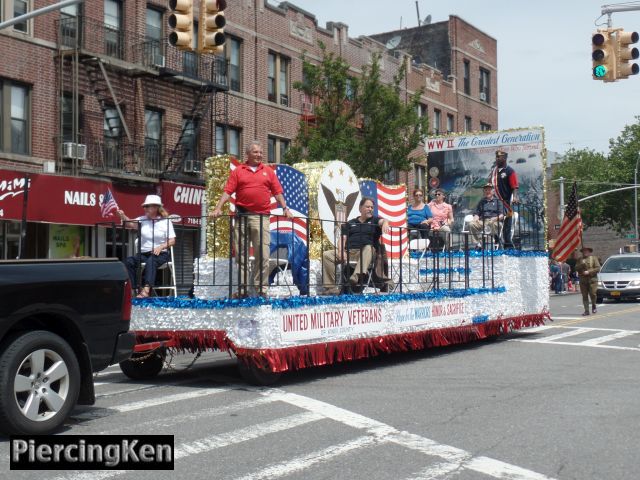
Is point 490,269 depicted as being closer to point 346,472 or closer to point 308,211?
point 308,211

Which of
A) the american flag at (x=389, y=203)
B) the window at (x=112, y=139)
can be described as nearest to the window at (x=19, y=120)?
the window at (x=112, y=139)

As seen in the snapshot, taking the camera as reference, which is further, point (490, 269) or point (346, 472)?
point (490, 269)

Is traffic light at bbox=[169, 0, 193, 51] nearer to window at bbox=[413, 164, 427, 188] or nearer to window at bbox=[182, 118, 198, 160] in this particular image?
window at bbox=[182, 118, 198, 160]

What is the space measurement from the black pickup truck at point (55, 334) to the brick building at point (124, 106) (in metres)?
9.98

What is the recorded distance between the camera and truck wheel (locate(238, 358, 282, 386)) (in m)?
8.84

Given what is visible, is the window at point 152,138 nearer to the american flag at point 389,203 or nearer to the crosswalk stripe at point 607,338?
the american flag at point 389,203

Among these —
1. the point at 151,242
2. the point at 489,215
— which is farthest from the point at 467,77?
the point at 151,242

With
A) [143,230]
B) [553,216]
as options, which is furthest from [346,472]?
[553,216]

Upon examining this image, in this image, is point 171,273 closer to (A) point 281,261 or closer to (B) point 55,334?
(A) point 281,261

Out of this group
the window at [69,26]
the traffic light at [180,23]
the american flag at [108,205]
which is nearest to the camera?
the traffic light at [180,23]

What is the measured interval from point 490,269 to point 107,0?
52.4 ft

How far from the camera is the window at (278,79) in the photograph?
30969mm

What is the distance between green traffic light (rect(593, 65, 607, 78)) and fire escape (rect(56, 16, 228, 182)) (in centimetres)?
1288

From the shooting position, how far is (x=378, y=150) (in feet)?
91.0
